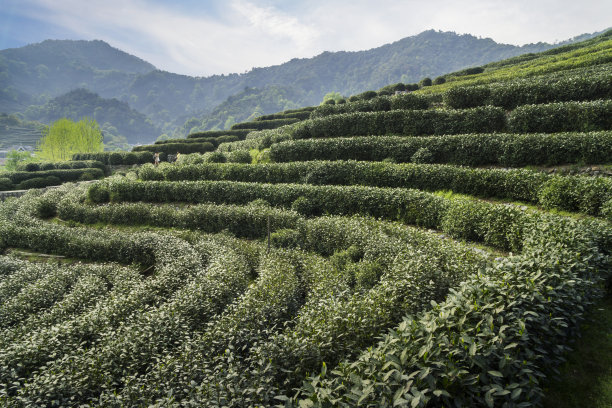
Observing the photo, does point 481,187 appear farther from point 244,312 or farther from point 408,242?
point 244,312

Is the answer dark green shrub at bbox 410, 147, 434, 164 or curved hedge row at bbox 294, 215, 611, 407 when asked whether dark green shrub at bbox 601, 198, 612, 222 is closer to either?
curved hedge row at bbox 294, 215, 611, 407

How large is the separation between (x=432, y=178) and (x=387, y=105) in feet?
42.0

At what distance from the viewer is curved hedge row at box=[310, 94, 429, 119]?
78.9 ft

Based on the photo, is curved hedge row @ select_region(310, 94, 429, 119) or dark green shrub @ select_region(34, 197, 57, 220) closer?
dark green shrub @ select_region(34, 197, 57, 220)

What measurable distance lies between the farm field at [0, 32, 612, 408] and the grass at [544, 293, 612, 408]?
283 millimetres

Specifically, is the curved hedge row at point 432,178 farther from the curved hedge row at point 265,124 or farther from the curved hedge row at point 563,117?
the curved hedge row at point 265,124

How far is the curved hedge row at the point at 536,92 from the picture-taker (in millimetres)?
17094

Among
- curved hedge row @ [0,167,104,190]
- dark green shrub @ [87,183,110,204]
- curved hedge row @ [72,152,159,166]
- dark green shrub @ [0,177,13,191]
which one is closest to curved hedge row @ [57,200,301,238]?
dark green shrub @ [87,183,110,204]

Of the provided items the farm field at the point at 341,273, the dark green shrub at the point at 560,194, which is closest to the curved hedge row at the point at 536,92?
the farm field at the point at 341,273

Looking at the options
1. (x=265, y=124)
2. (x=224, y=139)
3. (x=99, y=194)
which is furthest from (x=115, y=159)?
(x=99, y=194)

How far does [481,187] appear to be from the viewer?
13102 millimetres

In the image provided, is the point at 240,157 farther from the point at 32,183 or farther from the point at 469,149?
the point at 32,183

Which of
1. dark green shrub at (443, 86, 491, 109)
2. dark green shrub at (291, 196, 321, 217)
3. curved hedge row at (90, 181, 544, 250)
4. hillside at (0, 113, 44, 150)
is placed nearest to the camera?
curved hedge row at (90, 181, 544, 250)

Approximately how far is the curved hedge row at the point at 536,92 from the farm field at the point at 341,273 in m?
0.11
